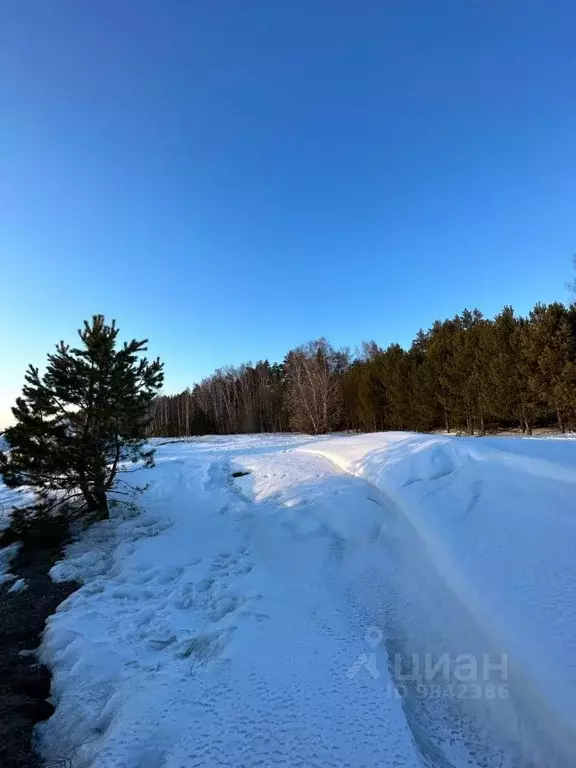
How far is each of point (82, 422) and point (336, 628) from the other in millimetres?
6908

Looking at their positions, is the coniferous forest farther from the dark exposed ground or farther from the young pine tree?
the dark exposed ground

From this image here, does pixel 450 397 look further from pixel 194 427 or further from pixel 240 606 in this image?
pixel 194 427

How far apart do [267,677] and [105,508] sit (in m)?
6.69

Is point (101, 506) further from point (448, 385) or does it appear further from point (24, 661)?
point (448, 385)

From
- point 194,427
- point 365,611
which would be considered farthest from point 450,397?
point 194,427

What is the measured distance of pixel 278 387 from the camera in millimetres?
54000

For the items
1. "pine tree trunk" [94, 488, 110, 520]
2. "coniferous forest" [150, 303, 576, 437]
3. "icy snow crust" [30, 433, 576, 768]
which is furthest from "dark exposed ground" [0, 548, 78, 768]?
"coniferous forest" [150, 303, 576, 437]

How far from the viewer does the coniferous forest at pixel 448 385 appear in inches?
801

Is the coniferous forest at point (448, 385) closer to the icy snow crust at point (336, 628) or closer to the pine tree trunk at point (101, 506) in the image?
the pine tree trunk at point (101, 506)

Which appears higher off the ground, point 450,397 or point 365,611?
point 450,397

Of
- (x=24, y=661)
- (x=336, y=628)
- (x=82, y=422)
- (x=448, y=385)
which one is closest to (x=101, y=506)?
(x=82, y=422)

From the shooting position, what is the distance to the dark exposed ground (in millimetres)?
3047

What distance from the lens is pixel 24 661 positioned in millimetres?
4184

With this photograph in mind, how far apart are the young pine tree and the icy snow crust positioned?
1485 mm
